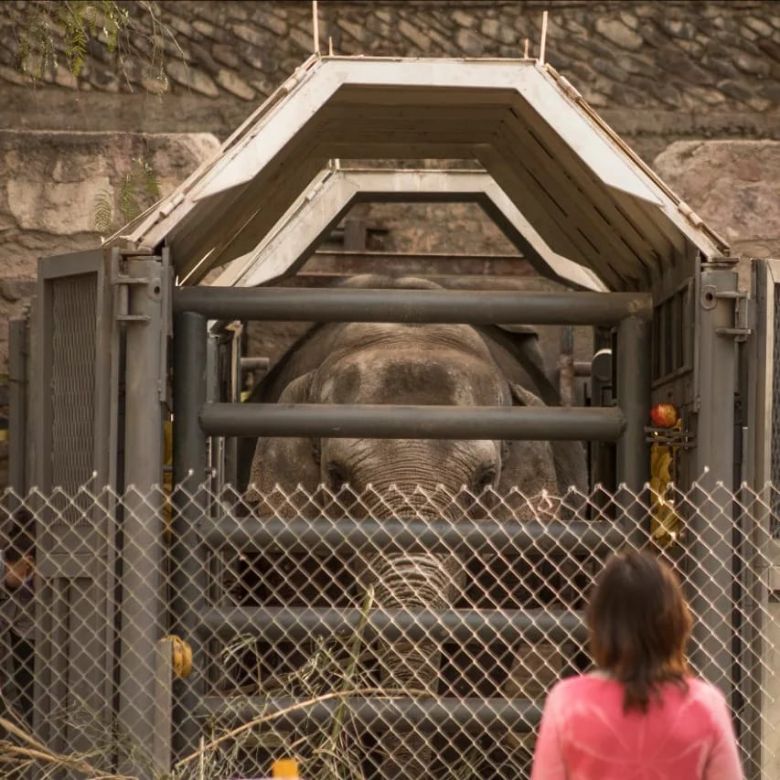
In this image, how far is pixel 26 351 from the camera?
8.28 meters

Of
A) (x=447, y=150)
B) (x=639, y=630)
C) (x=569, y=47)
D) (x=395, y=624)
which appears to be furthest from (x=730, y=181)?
(x=569, y=47)

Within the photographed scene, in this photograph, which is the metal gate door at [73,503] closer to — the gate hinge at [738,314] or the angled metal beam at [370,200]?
the angled metal beam at [370,200]

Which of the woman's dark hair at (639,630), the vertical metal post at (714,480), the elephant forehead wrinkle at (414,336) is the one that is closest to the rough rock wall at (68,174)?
the elephant forehead wrinkle at (414,336)

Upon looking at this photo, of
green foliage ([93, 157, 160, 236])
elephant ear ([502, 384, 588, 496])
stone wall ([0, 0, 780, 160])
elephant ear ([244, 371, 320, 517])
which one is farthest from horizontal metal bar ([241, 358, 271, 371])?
stone wall ([0, 0, 780, 160])

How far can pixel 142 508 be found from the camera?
23.3 feet

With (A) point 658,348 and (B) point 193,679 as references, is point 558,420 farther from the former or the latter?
(B) point 193,679

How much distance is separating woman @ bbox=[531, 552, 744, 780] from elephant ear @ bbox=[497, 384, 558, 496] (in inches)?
199

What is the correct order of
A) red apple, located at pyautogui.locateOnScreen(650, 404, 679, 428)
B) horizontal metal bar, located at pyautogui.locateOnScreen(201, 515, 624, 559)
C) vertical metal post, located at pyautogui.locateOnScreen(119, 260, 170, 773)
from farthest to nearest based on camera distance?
red apple, located at pyautogui.locateOnScreen(650, 404, 679, 428), horizontal metal bar, located at pyautogui.locateOnScreen(201, 515, 624, 559), vertical metal post, located at pyautogui.locateOnScreen(119, 260, 170, 773)

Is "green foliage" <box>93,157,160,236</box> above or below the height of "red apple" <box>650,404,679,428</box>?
above

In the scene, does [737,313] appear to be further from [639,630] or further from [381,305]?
[639,630]

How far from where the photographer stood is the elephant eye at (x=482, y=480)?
8.79 metres

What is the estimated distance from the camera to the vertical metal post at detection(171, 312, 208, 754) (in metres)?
7.43

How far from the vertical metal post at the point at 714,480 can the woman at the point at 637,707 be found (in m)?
2.86

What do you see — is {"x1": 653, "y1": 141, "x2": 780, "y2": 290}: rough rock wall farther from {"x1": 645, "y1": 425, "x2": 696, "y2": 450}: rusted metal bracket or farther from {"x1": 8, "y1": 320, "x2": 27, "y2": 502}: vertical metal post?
{"x1": 8, "y1": 320, "x2": 27, "y2": 502}: vertical metal post
